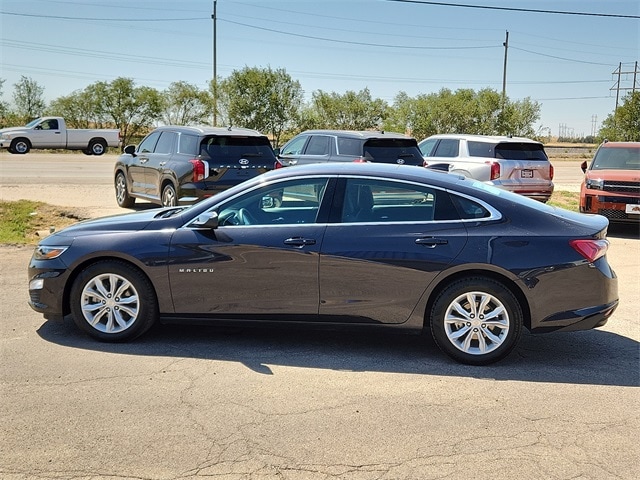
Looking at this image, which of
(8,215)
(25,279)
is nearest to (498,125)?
(8,215)

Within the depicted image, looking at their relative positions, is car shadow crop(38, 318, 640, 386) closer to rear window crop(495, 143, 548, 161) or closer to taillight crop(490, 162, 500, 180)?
taillight crop(490, 162, 500, 180)

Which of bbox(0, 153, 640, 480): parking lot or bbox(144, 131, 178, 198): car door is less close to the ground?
bbox(144, 131, 178, 198): car door

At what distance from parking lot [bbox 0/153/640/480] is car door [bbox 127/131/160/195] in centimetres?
781

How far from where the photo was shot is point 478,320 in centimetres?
548

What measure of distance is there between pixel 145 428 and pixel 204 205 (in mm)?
2291

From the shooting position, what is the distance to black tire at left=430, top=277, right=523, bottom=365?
5453mm

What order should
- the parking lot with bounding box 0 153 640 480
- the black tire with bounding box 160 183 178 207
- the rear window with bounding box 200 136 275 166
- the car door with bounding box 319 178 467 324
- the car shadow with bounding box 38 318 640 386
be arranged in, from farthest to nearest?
the black tire with bounding box 160 183 178 207 < the rear window with bounding box 200 136 275 166 < the car door with bounding box 319 178 467 324 < the car shadow with bounding box 38 318 640 386 < the parking lot with bounding box 0 153 640 480

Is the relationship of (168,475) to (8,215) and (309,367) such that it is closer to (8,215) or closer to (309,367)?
(309,367)

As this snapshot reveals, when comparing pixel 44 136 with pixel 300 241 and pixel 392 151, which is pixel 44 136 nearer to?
pixel 392 151

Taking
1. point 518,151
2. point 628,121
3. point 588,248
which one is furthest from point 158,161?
point 628,121

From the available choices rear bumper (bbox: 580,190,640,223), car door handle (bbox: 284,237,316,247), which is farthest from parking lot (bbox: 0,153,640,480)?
rear bumper (bbox: 580,190,640,223)

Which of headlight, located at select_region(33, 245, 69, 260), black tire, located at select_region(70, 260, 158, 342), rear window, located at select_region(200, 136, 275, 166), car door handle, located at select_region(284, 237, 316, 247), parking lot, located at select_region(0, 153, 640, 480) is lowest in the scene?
parking lot, located at select_region(0, 153, 640, 480)

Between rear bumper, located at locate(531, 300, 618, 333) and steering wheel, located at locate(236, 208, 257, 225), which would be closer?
rear bumper, located at locate(531, 300, 618, 333)

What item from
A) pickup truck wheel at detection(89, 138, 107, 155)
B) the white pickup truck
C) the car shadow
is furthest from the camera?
pickup truck wheel at detection(89, 138, 107, 155)
